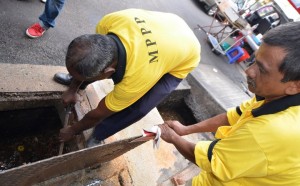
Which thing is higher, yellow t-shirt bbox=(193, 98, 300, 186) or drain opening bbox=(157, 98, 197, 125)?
yellow t-shirt bbox=(193, 98, 300, 186)

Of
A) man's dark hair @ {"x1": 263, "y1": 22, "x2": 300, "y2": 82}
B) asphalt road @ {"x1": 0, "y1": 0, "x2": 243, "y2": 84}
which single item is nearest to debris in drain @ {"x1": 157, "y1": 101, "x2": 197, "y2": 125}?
asphalt road @ {"x1": 0, "y1": 0, "x2": 243, "y2": 84}

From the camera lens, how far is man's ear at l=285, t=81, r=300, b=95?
1.64 m

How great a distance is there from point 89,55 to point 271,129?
133cm

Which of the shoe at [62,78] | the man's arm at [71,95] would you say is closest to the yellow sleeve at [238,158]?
the man's arm at [71,95]

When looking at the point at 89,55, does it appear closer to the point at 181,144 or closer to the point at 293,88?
the point at 181,144

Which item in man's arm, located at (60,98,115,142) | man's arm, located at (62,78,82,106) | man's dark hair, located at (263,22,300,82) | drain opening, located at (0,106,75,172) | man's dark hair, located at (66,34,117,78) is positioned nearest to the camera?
man's dark hair, located at (263,22,300,82)

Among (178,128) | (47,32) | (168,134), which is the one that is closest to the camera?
(168,134)

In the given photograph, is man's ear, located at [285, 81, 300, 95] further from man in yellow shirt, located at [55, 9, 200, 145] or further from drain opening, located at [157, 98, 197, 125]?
drain opening, located at [157, 98, 197, 125]

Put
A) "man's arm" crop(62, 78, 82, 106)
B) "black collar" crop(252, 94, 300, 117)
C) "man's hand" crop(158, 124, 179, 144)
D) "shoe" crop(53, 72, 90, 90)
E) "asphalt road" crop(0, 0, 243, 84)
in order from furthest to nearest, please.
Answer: "asphalt road" crop(0, 0, 243, 84) → "shoe" crop(53, 72, 90, 90) → "man's arm" crop(62, 78, 82, 106) → "man's hand" crop(158, 124, 179, 144) → "black collar" crop(252, 94, 300, 117)

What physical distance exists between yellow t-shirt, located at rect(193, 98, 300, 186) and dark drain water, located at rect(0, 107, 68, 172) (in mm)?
2540

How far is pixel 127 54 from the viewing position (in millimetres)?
2166

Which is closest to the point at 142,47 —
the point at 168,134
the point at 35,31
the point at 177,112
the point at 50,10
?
the point at 168,134

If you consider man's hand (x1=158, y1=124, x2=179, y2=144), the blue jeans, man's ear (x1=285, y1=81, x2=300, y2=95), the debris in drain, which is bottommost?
the debris in drain

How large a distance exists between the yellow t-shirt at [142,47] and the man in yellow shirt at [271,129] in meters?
0.81
